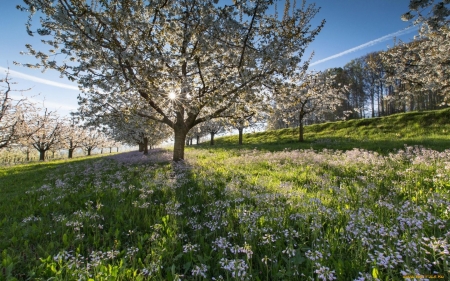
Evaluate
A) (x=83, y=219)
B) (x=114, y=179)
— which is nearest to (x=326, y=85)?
(x=114, y=179)

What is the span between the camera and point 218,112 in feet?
50.8

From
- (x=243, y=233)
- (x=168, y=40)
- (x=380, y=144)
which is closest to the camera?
(x=243, y=233)

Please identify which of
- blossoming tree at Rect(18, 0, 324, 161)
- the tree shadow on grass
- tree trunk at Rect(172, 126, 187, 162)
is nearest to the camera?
blossoming tree at Rect(18, 0, 324, 161)

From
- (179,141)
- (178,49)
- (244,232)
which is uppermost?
(178,49)

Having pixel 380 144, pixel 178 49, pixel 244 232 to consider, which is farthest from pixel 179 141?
pixel 380 144

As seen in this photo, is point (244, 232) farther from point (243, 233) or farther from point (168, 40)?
point (168, 40)

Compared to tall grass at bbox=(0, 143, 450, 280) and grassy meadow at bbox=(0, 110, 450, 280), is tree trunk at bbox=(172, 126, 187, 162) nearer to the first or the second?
grassy meadow at bbox=(0, 110, 450, 280)

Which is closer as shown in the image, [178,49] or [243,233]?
[243,233]

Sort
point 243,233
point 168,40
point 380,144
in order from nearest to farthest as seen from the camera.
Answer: point 243,233 < point 168,40 < point 380,144

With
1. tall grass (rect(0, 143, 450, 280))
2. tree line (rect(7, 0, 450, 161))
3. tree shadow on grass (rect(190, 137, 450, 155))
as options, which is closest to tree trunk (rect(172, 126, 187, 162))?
tree line (rect(7, 0, 450, 161))

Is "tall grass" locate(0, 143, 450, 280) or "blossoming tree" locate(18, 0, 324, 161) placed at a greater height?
"blossoming tree" locate(18, 0, 324, 161)

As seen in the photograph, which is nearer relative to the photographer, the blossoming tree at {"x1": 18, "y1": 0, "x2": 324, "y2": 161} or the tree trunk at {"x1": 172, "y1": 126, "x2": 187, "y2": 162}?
the blossoming tree at {"x1": 18, "y1": 0, "x2": 324, "y2": 161}

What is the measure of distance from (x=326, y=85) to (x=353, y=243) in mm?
38075

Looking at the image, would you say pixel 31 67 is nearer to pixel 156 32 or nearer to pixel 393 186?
pixel 156 32
